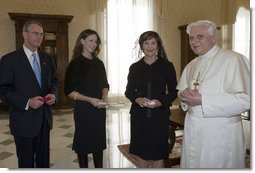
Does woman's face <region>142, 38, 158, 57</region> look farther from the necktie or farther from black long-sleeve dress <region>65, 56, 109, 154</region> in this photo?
the necktie

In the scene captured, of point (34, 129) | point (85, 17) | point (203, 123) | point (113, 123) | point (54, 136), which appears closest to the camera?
point (203, 123)

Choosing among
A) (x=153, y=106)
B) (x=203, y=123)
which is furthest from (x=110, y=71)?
(x=203, y=123)

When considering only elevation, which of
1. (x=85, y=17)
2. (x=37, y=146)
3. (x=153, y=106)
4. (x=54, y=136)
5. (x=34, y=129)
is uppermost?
(x=85, y=17)

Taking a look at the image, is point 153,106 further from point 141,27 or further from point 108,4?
point 108,4

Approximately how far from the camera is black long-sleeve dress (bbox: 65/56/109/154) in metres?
1.91

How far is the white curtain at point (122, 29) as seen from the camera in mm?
3973

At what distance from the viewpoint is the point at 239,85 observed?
52.7 inches

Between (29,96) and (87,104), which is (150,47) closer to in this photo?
(87,104)

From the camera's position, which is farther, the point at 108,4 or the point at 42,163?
the point at 108,4

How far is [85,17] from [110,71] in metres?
1.94

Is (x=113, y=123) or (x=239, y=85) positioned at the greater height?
(x=239, y=85)

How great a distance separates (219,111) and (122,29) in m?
3.57

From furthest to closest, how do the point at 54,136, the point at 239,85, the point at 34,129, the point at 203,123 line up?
1. the point at 54,136
2. the point at 34,129
3. the point at 203,123
4. the point at 239,85

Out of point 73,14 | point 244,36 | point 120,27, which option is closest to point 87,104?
point 244,36
